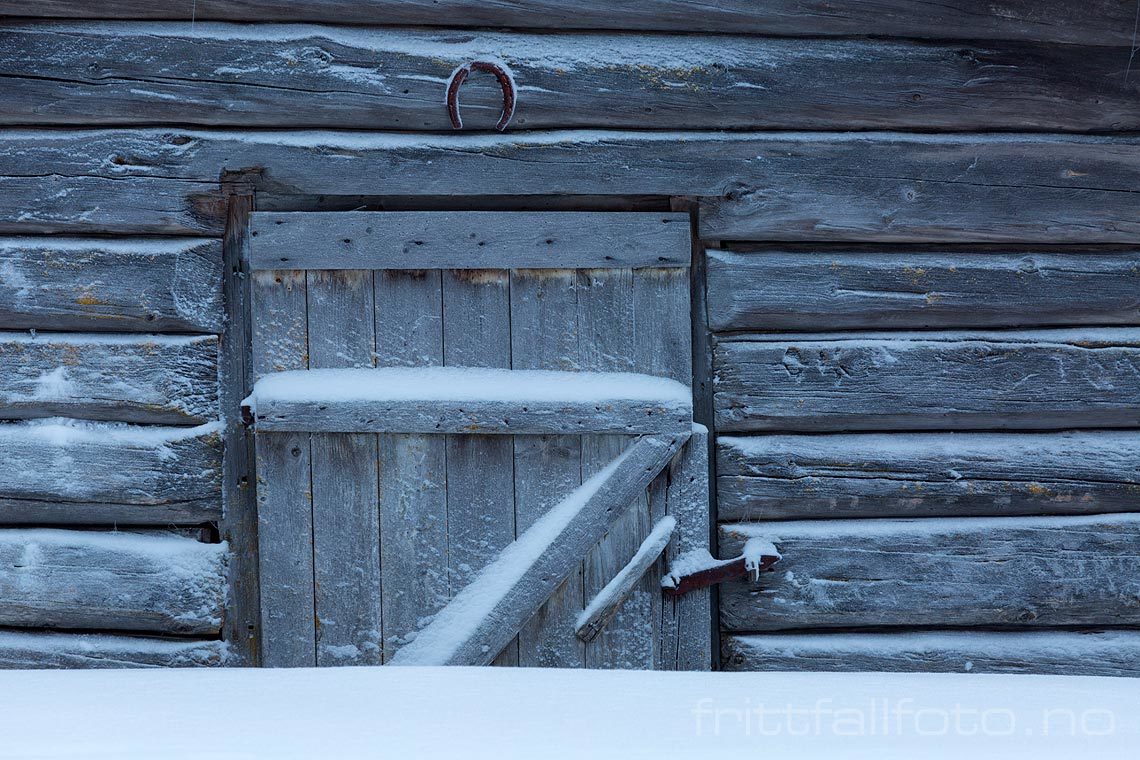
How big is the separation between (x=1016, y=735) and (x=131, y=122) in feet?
8.47

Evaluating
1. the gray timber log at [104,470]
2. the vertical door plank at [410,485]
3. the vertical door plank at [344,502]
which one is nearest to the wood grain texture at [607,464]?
the vertical door plank at [410,485]

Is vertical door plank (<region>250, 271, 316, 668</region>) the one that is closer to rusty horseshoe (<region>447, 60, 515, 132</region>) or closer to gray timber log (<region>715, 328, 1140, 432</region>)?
rusty horseshoe (<region>447, 60, 515, 132</region>)

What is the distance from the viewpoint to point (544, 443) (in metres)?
2.28

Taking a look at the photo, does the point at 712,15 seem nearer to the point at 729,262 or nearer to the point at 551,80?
the point at 551,80

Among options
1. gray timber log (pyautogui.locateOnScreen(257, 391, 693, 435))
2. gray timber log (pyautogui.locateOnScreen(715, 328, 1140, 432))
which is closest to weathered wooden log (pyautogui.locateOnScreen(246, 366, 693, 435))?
gray timber log (pyautogui.locateOnScreen(257, 391, 693, 435))

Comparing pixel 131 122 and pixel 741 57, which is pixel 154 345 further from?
pixel 741 57

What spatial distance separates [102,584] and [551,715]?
53.6 inches

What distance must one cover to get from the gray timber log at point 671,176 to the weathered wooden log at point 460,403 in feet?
1.60

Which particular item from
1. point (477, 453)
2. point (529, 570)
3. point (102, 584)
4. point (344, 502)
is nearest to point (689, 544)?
point (529, 570)

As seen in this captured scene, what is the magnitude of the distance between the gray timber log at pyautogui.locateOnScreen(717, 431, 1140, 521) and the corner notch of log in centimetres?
11

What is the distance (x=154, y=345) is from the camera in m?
2.25

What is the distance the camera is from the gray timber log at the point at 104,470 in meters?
2.26

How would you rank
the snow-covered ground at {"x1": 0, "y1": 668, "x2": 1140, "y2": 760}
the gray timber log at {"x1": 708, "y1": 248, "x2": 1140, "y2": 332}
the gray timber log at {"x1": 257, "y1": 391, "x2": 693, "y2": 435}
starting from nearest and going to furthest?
the snow-covered ground at {"x1": 0, "y1": 668, "x2": 1140, "y2": 760}
the gray timber log at {"x1": 257, "y1": 391, "x2": 693, "y2": 435}
the gray timber log at {"x1": 708, "y1": 248, "x2": 1140, "y2": 332}

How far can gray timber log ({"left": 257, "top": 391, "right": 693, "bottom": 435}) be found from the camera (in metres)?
2.21
